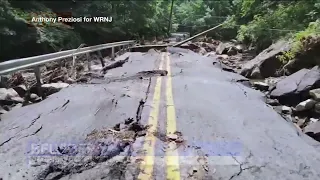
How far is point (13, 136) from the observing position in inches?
184

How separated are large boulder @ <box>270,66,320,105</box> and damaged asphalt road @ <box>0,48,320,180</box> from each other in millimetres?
1113

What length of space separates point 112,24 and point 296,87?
2023 cm

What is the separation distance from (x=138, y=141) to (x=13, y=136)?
5.85 ft

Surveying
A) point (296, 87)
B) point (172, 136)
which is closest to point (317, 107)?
point (296, 87)

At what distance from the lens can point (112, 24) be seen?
26.8 meters

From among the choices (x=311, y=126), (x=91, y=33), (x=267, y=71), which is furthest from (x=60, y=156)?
(x=91, y=33)

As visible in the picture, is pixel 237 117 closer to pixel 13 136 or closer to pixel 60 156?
pixel 60 156

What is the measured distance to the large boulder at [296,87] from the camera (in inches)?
326

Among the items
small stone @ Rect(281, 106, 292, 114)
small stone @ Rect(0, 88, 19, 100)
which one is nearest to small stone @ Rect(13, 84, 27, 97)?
small stone @ Rect(0, 88, 19, 100)

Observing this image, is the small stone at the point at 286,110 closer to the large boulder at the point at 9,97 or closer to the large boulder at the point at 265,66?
the large boulder at the point at 265,66

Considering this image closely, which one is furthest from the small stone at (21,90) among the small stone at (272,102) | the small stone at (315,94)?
the small stone at (315,94)

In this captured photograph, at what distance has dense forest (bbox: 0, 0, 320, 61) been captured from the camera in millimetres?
15844

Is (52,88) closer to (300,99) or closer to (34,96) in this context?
(34,96)

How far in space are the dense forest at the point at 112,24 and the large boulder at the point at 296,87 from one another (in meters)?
3.52
